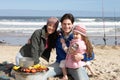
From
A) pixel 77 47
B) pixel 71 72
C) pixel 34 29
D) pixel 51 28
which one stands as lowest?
pixel 34 29

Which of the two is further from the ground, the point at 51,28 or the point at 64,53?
the point at 51,28

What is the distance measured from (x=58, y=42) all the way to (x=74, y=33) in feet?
1.58

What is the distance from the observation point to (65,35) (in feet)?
18.9

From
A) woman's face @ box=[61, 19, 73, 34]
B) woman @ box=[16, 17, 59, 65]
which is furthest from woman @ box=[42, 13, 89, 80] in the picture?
woman @ box=[16, 17, 59, 65]

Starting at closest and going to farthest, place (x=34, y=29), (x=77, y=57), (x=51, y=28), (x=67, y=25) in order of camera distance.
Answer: (x=77, y=57)
(x=67, y=25)
(x=51, y=28)
(x=34, y=29)

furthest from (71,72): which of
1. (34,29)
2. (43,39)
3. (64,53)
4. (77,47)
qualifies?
(34,29)

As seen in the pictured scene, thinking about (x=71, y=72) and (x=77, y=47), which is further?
(x=71, y=72)

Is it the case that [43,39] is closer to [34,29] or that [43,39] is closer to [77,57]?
[77,57]

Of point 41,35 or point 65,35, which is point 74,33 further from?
point 41,35

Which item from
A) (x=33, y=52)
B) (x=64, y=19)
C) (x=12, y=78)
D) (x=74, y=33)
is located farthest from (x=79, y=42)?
(x=12, y=78)

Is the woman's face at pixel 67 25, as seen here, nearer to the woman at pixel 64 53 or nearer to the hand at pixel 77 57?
the woman at pixel 64 53

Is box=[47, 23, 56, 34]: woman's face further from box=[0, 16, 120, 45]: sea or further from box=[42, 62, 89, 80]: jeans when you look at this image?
box=[0, 16, 120, 45]: sea

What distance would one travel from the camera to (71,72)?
224 inches

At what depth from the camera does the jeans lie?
556 cm
